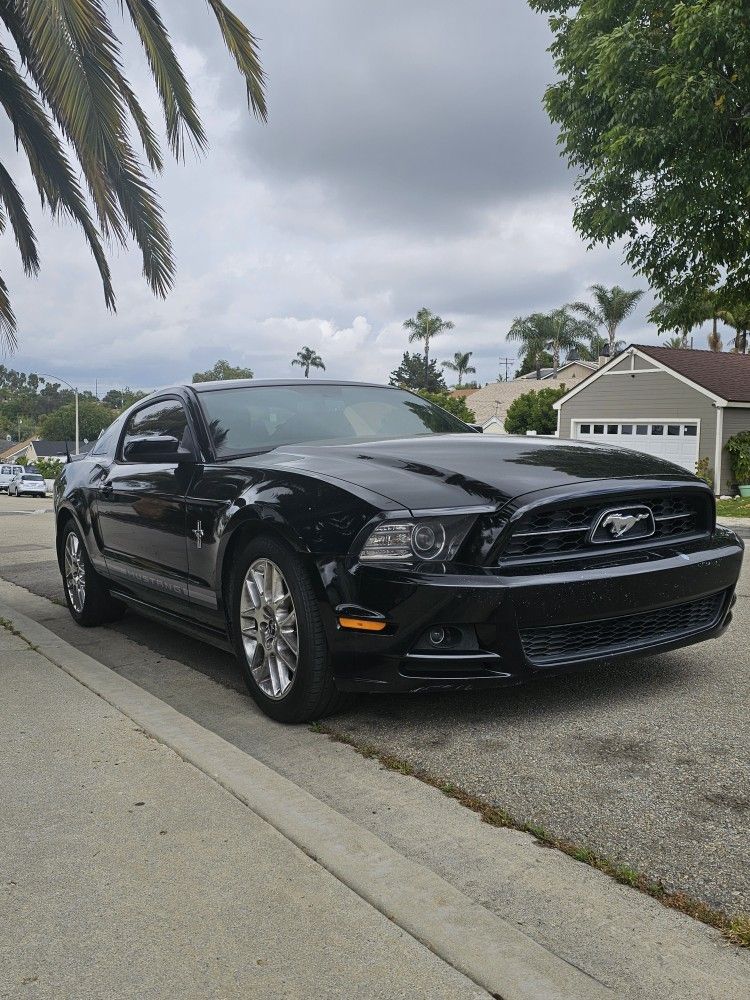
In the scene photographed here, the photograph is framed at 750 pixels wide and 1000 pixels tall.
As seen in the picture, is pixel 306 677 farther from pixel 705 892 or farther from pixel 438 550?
pixel 705 892

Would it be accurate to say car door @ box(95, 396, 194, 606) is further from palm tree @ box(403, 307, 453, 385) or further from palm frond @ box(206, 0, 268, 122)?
palm tree @ box(403, 307, 453, 385)

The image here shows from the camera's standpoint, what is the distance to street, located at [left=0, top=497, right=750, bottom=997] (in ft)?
8.24

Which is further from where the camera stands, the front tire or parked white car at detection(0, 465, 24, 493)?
parked white car at detection(0, 465, 24, 493)

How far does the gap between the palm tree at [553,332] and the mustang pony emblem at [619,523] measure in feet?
241

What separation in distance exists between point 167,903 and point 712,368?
103 feet

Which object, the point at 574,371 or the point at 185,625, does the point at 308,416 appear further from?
the point at 574,371

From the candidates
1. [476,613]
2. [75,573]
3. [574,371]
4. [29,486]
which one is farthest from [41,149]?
[574,371]

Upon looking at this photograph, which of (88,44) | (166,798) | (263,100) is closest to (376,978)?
(166,798)

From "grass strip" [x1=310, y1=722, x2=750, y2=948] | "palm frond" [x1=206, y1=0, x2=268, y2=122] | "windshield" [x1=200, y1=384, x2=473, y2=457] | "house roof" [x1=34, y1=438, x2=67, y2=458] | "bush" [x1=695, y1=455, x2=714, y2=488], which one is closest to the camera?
"grass strip" [x1=310, y1=722, x2=750, y2=948]

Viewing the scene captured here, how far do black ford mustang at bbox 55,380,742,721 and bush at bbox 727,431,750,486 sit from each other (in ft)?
82.7

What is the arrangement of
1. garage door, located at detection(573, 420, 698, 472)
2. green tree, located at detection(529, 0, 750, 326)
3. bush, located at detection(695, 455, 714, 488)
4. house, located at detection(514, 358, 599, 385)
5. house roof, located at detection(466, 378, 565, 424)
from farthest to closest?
house, located at detection(514, 358, 599, 385), house roof, located at detection(466, 378, 565, 424), garage door, located at detection(573, 420, 698, 472), bush, located at detection(695, 455, 714, 488), green tree, located at detection(529, 0, 750, 326)

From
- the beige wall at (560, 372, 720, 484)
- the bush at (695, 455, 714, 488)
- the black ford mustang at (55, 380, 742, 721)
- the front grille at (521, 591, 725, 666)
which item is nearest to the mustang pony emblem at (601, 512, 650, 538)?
the black ford mustang at (55, 380, 742, 721)

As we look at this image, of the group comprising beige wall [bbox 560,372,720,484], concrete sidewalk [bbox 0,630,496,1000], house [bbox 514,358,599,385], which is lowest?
concrete sidewalk [bbox 0,630,496,1000]

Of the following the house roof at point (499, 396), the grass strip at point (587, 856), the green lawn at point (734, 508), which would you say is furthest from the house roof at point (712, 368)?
the house roof at point (499, 396)
